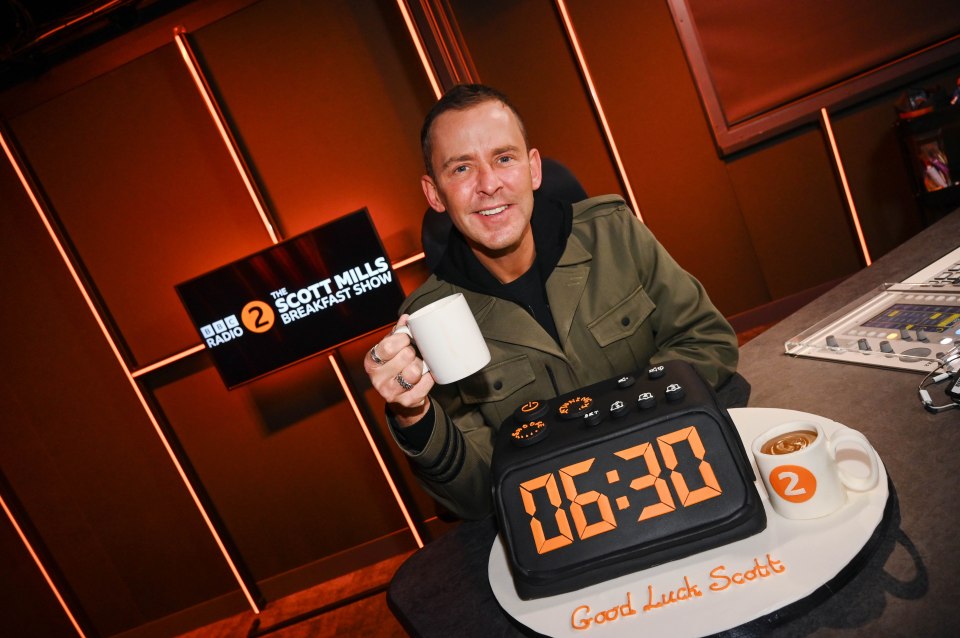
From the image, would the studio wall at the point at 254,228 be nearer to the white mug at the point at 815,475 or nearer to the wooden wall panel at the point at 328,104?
the wooden wall panel at the point at 328,104

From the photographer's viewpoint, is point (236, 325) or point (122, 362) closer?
point (236, 325)

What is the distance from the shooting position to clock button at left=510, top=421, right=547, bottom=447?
0.92 metres

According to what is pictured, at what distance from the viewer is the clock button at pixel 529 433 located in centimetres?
92

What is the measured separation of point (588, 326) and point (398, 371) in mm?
632

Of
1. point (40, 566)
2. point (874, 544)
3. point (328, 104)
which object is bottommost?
point (40, 566)

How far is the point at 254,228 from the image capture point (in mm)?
3602

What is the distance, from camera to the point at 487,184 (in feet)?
5.07

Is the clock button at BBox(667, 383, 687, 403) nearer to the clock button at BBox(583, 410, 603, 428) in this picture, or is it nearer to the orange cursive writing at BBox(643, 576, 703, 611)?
the clock button at BBox(583, 410, 603, 428)

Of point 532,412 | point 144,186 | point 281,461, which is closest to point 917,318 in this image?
point 532,412

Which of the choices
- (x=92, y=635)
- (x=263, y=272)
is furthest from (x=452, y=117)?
(x=92, y=635)

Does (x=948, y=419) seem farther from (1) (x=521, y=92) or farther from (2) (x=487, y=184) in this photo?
(1) (x=521, y=92)

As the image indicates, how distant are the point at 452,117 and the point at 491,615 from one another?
1.13m

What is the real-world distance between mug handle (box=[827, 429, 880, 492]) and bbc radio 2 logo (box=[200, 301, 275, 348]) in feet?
9.92

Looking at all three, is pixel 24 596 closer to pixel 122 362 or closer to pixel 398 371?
pixel 122 362
